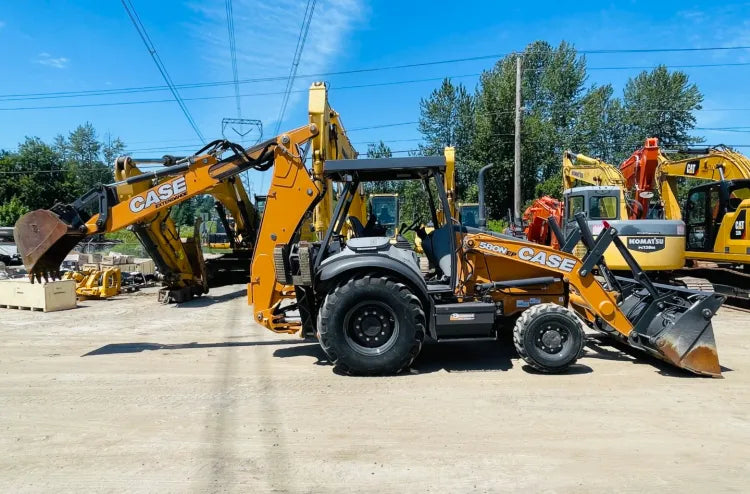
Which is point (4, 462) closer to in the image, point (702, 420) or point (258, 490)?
point (258, 490)

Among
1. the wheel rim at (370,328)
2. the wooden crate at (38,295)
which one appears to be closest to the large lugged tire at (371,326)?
the wheel rim at (370,328)

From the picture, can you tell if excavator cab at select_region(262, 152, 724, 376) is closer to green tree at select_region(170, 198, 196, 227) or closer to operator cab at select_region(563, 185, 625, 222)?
green tree at select_region(170, 198, 196, 227)

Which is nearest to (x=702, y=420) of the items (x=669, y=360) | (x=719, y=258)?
(x=669, y=360)

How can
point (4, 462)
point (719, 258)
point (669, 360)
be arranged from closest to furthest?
point (4, 462) → point (669, 360) → point (719, 258)

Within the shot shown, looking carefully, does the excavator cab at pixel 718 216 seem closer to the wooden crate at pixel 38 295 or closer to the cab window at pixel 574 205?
the cab window at pixel 574 205

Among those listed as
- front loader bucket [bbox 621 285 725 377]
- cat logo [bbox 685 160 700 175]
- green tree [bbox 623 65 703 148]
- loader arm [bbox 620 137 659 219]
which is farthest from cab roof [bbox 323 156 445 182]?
green tree [bbox 623 65 703 148]

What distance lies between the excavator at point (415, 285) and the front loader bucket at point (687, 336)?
0.04 ft

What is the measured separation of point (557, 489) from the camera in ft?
10.5

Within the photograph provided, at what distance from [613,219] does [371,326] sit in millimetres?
9395

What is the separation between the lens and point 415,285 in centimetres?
556

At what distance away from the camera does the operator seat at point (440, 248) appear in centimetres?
595

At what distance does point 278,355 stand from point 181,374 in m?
1.29

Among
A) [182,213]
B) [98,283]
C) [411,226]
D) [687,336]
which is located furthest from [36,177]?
[687,336]

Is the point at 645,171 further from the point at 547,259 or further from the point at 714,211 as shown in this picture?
the point at 547,259
